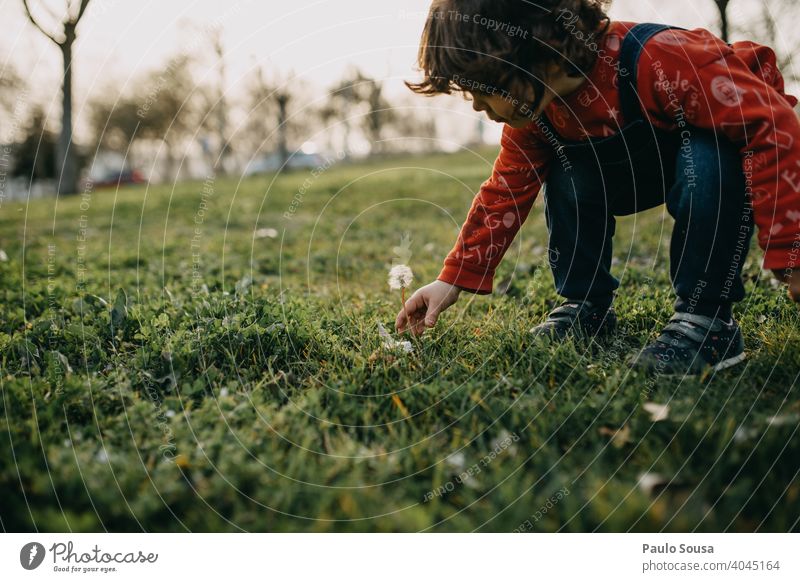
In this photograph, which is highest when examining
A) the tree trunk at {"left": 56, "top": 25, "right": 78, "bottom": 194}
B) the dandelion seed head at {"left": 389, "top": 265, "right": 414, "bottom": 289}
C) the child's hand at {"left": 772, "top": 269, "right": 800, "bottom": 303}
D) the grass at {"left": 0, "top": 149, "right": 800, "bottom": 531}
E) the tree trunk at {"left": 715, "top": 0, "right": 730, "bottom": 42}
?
the tree trunk at {"left": 715, "top": 0, "right": 730, "bottom": 42}

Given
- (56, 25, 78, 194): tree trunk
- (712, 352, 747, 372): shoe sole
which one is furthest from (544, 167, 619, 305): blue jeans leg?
(56, 25, 78, 194): tree trunk

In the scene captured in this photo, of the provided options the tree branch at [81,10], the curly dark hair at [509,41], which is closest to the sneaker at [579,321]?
the curly dark hair at [509,41]

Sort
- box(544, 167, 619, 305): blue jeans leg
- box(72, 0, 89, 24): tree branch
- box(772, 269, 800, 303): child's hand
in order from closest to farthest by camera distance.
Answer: box(772, 269, 800, 303): child's hand < box(544, 167, 619, 305): blue jeans leg < box(72, 0, 89, 24): tree branch

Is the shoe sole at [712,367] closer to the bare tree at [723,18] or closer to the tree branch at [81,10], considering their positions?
the bare tree at [723,18]

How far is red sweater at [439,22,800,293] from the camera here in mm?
1411

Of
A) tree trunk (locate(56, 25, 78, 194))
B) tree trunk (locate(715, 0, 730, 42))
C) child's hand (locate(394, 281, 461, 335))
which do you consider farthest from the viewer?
tree trunk (locate(56, 25, 78, 194))

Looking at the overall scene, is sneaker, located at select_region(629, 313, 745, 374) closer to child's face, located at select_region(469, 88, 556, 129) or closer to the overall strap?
the overall strap

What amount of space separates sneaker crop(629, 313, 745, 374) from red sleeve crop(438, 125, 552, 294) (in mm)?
610

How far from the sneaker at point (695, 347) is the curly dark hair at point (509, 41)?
864 millimetres

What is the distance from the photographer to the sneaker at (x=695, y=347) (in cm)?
167

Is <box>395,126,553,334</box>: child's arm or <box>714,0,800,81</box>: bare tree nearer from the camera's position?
<box>395,126,553,334</box>: child's arm

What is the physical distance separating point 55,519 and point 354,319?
1.28 metres
